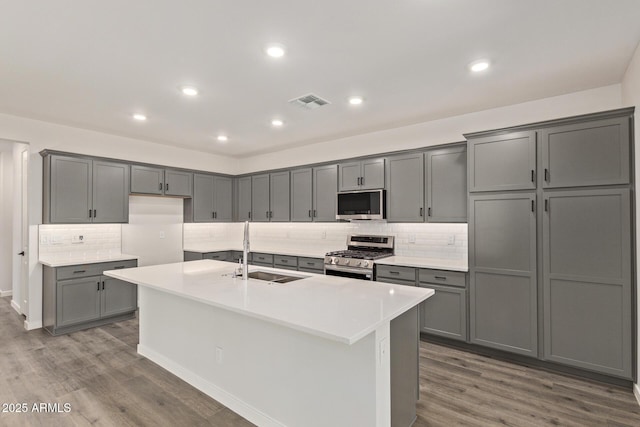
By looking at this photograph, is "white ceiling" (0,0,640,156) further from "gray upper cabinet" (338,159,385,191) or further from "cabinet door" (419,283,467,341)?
"cabinet door" (419,283,467,341)

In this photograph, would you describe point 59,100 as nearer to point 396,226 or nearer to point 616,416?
point 396,226

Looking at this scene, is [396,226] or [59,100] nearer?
[59,100]

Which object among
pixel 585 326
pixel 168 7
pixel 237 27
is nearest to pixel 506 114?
pixel 585 326

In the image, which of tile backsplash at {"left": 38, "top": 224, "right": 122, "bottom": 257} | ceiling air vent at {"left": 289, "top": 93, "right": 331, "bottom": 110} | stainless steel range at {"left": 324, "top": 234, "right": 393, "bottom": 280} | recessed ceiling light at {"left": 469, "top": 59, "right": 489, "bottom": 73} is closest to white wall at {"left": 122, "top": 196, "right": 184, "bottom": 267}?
tile backsplash at {"left": 38, "top": 224, "right": 122, "bottom": 257}

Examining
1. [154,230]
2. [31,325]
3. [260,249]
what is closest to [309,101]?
[260,249]

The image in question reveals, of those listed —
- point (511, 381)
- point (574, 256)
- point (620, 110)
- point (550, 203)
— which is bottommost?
point (511, 381)

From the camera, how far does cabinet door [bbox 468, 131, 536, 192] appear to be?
3.19 metres

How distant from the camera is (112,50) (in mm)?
2537

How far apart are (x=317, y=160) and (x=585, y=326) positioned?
163 inches

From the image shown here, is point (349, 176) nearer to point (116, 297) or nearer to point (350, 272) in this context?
point (350, 272)

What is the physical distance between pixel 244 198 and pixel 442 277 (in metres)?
4.09

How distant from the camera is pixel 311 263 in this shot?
4961 millimetres

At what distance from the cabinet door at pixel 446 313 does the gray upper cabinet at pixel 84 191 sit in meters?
4.38

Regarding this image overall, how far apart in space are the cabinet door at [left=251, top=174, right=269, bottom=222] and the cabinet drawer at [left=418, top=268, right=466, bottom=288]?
313 centimetres
